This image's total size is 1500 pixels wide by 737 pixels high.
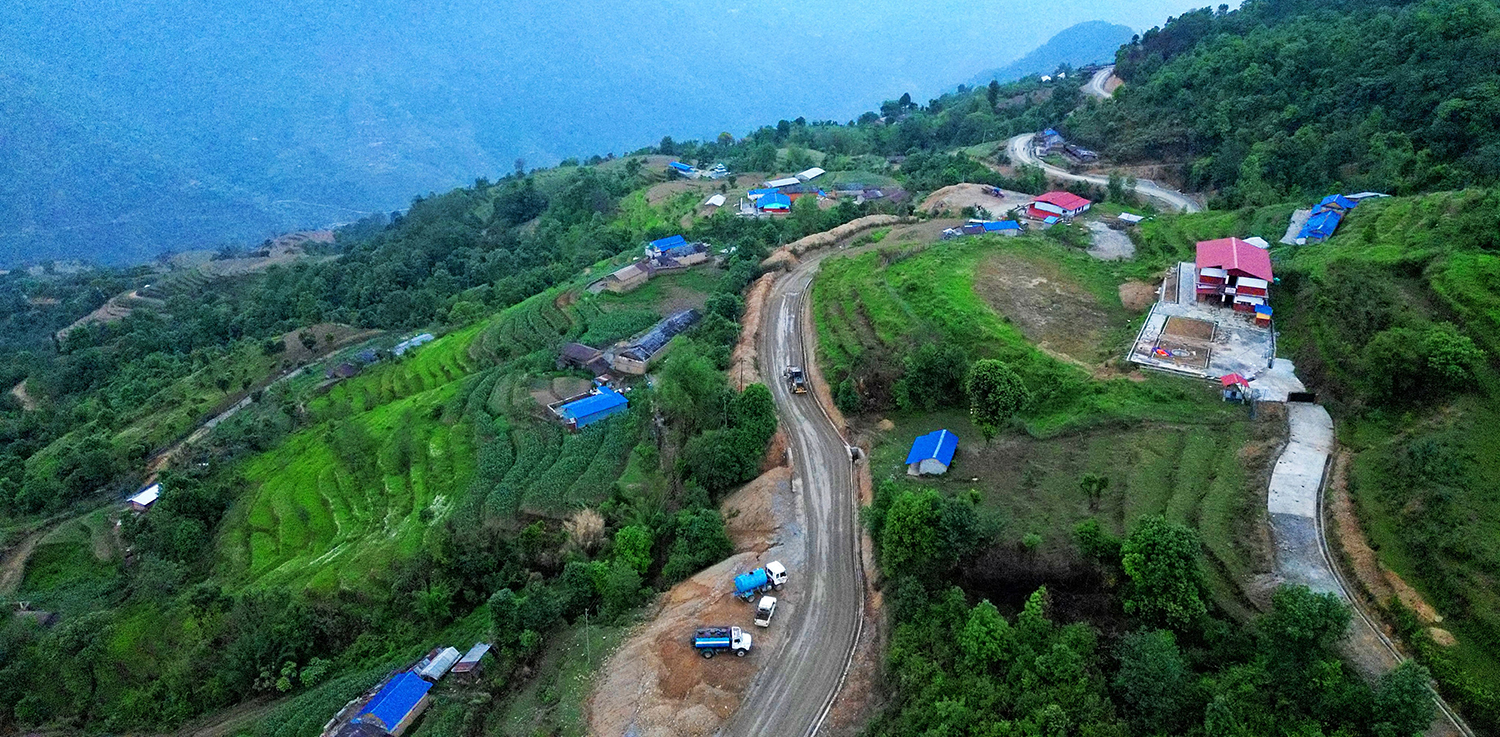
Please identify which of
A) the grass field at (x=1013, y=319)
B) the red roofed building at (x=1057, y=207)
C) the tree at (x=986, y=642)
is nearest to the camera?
the tree at (x=986, y=642)

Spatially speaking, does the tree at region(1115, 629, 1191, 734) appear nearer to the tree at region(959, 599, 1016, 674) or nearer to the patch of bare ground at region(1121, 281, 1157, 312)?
the tree at region(959, 599, 1016, 674)

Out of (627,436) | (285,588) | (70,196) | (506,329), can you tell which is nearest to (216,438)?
(506,329)

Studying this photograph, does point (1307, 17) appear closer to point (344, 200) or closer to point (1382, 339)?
point (1382, 339)

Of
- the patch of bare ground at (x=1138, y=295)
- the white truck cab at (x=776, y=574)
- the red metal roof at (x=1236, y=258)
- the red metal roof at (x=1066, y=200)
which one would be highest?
the red metal roof at (x=1066, y=200)

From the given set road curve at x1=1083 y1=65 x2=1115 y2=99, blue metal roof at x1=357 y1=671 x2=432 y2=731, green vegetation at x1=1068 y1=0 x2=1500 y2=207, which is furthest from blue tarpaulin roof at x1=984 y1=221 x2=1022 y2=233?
blue metal roof at x1=357 y1=671 x2=432 y2=731

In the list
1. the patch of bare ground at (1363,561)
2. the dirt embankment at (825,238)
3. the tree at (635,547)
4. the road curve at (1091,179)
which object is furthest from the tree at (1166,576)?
the road curve at (1091,179)

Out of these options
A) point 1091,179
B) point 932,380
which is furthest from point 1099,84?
point 932,380

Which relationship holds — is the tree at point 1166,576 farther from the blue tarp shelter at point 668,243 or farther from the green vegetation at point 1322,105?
the blue tarp shelter at point 668,243
